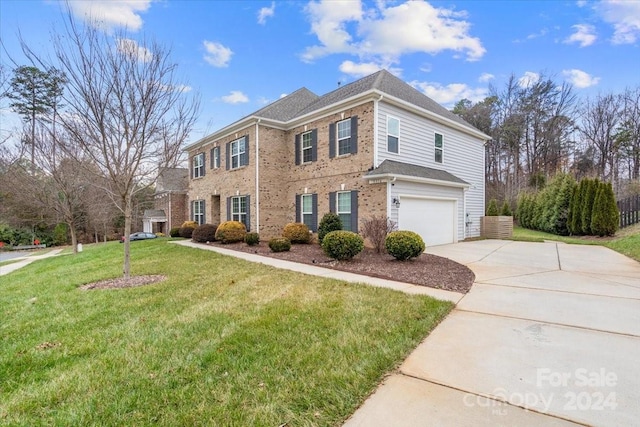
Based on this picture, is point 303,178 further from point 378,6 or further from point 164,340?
point 164,340

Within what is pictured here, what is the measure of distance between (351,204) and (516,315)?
8142mm

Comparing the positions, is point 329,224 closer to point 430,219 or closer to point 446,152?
point 430,219

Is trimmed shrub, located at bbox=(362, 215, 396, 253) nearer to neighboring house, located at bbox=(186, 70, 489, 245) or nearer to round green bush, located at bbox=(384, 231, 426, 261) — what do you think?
round green bush, located at bbox=(384, 231, 426, 261)

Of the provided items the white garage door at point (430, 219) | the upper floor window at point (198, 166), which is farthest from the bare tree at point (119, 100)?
the upper floor window at point (198, 166)

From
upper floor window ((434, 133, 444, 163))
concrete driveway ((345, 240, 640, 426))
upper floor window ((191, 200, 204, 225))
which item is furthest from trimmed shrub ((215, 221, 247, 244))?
concrete driveway ((345, 240, 640, 426))

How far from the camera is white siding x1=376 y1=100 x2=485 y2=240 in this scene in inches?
461

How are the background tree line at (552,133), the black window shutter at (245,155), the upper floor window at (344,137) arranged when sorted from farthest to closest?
the background tree line at (552,133), the black window shutter at (245,155), the upper floor window at (344,137)

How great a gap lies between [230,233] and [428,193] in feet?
30.2

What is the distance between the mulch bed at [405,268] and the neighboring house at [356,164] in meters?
2.52

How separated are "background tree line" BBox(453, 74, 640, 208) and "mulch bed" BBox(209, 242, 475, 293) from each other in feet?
77.3

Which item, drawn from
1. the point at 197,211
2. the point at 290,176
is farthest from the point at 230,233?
the point at 197,211

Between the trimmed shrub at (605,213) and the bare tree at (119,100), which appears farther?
the trimmed shrub at (605,213)

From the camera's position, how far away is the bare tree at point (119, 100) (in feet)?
19.1

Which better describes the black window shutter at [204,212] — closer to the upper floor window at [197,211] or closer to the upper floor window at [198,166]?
the upper floor window at [197,211]
